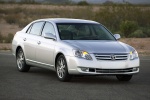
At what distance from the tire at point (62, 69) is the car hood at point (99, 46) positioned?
0.43 m

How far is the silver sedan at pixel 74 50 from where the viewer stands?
13.5 meters

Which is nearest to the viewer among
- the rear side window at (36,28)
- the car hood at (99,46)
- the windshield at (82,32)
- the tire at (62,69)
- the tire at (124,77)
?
the car hood at (99,46)

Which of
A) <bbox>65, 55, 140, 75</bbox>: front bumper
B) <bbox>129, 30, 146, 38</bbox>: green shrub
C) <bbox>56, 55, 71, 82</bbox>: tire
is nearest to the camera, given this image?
<bbox>65, 55, 140, 75</bbox>: front bumper

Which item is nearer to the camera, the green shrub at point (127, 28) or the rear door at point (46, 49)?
the rear door at point (46, 49)

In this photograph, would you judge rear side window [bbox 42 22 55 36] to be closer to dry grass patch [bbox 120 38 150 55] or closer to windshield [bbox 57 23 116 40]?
windshield [bbox 57 23 116 40]

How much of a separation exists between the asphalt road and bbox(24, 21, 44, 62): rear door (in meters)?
0.52

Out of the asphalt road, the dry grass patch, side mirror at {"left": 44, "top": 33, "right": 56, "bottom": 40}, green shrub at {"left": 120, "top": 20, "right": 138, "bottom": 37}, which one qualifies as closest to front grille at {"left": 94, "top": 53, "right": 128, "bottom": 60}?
the asphalt road

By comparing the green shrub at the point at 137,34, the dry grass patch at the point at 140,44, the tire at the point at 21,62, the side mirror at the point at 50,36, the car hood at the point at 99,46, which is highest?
the side mirror at the point at 50,36

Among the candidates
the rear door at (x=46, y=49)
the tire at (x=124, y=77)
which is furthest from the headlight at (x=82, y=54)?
the tire at (x=124, y=77)

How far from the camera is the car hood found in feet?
44.5

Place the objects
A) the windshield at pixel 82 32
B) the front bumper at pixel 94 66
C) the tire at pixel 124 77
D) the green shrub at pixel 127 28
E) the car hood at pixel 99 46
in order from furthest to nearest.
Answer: the green shrub at pixel 127 28, the windshield at pixel 82 32, the tire at pixel 124 77, the car hood at pixel 99 46, the front bumper at pixel 94 66

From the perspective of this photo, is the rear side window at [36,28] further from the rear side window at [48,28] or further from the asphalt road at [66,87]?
the asphalt road at [66,87]

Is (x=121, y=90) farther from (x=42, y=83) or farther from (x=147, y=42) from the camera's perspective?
(x=147, y=42)

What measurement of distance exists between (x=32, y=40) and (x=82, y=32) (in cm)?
149
